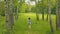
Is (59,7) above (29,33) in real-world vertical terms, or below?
above

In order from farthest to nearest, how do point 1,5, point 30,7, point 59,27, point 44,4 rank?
point 30,7 < point 44,4 < point 1,5 < point 59,27

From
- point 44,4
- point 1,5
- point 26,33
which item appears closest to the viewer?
point 26,33

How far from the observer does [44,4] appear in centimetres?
3888

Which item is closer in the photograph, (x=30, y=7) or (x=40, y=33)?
(x=40, y=33)

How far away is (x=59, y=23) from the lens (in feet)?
67.7

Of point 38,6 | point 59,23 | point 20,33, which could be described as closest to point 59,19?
point 59,23

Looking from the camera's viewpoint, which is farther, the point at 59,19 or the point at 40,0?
the point at 40,0

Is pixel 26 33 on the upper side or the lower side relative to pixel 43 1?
lower

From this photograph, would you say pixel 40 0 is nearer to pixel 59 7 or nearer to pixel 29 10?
pixel 59 7

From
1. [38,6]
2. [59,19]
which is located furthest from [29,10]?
[59,19]

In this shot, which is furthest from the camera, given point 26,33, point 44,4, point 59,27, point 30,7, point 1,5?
point 30,7

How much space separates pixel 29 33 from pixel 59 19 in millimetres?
5810

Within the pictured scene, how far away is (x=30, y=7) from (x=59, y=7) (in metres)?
65.1

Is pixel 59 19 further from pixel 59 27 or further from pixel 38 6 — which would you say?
pixel 38 6
